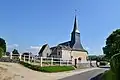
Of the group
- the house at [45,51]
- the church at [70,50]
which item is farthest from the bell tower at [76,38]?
the house at [45,51]

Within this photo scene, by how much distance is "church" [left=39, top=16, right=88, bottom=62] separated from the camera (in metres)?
68.7

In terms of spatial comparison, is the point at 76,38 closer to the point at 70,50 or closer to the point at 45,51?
the point at 70,50

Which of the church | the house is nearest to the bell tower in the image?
the church

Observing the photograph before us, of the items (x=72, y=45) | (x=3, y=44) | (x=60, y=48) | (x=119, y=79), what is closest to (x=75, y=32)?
(x=72, y=45)

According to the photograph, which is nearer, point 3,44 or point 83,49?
point 3,44

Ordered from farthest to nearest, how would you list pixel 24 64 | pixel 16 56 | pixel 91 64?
1. pixel 91 64
2. pixel 16 56
3. pixel 24 64

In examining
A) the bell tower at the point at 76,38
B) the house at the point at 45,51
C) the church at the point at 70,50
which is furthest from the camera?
the bell tower at the point at 76,38

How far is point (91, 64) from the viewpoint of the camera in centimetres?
6056

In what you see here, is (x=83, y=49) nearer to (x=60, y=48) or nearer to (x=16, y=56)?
(x=60, y=48)

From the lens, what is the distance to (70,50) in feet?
236

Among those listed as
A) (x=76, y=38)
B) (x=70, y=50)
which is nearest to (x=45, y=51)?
(x=70, y=50)

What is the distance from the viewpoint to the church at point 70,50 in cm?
6867

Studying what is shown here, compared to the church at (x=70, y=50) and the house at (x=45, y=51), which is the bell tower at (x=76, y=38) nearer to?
the church at (x=70, y=50)

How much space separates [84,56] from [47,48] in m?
13.3
